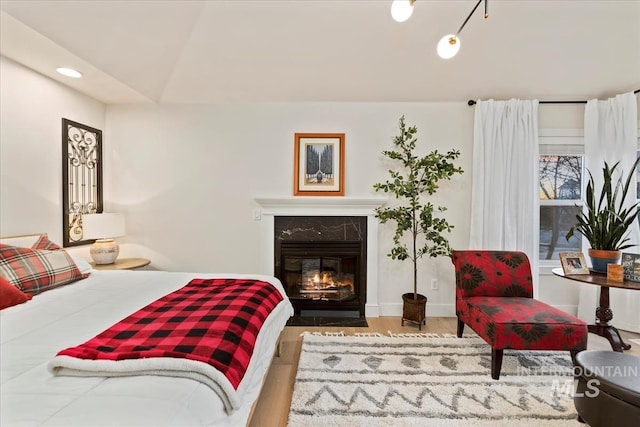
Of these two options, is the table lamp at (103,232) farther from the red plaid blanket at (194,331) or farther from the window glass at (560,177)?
the window glass at (560,177)

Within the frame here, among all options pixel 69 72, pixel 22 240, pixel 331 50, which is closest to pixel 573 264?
pixel 331 50

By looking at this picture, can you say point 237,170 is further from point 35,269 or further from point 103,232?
point 35,269

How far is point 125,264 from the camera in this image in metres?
3.06

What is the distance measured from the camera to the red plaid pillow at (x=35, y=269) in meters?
1.87

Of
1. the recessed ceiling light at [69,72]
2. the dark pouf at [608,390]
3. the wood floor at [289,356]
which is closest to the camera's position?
the dark pouf at [608,390]

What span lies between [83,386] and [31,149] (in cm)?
255

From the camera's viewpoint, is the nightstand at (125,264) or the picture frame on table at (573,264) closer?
the picture frame on table at (573,264)

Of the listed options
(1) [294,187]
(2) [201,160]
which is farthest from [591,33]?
(2) [201,160]

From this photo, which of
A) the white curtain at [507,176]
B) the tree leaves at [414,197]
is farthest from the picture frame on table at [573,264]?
the tree leaves at [414,197]

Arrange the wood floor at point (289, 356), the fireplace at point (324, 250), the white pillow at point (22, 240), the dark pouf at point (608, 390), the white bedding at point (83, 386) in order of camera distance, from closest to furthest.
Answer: the white bedding at point (83, 386) < the dark pouf at point (608, 390) < the wood floor at point (289, 356) < the white pillow at point (22, 240) < the fireplace at point (324, 250)

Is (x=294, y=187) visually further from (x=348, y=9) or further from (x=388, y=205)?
(x=348, y=9)

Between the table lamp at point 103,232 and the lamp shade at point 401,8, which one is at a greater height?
the lamp shade at point 401,8

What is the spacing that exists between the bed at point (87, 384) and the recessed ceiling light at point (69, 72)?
1.92 m

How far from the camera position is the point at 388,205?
133 inches
